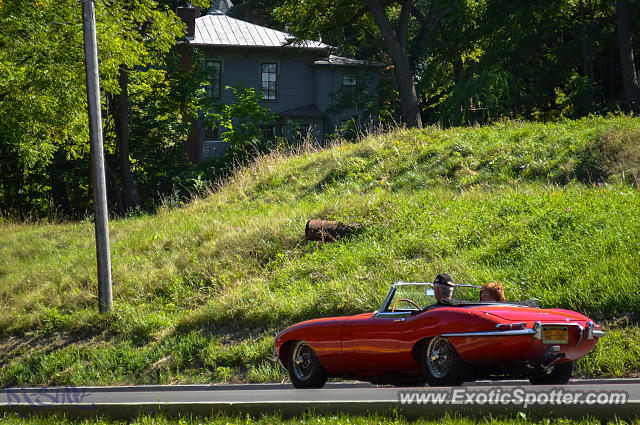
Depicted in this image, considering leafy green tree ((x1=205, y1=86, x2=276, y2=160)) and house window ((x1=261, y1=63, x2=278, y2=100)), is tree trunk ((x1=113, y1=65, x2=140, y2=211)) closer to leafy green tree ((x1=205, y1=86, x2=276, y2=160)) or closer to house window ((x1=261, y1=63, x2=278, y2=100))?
leafy green tree ((x1=205, y1=86, x2=276, y2=160))

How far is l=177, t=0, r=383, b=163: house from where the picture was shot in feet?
143

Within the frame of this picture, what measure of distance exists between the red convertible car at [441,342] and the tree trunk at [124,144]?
83.2ft

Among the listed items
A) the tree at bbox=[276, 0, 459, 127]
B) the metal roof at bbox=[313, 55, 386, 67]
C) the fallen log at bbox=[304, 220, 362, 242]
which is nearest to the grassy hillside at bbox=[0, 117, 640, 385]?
the fallen log at bbox=[304, 220, 362, 242]

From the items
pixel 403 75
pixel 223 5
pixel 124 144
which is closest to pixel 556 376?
pixel 124 144

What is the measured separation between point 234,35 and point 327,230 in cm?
3202

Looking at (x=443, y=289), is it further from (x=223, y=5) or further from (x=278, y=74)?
(x=223, y=5)

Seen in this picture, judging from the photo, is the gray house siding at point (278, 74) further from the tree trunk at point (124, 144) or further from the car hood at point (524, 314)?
the car hood at point (524, 314)

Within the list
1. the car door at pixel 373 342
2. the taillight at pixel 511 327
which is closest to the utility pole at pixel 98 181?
the car door at pixel 373 342

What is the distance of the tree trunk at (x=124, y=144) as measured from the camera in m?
32.6

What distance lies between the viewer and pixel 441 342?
7090 mm

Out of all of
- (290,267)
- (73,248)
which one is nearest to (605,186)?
(290,267)

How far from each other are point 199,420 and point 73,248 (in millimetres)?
14459

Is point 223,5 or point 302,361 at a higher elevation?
point 223,5

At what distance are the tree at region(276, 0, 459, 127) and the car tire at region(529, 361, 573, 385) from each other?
26.6 metres
